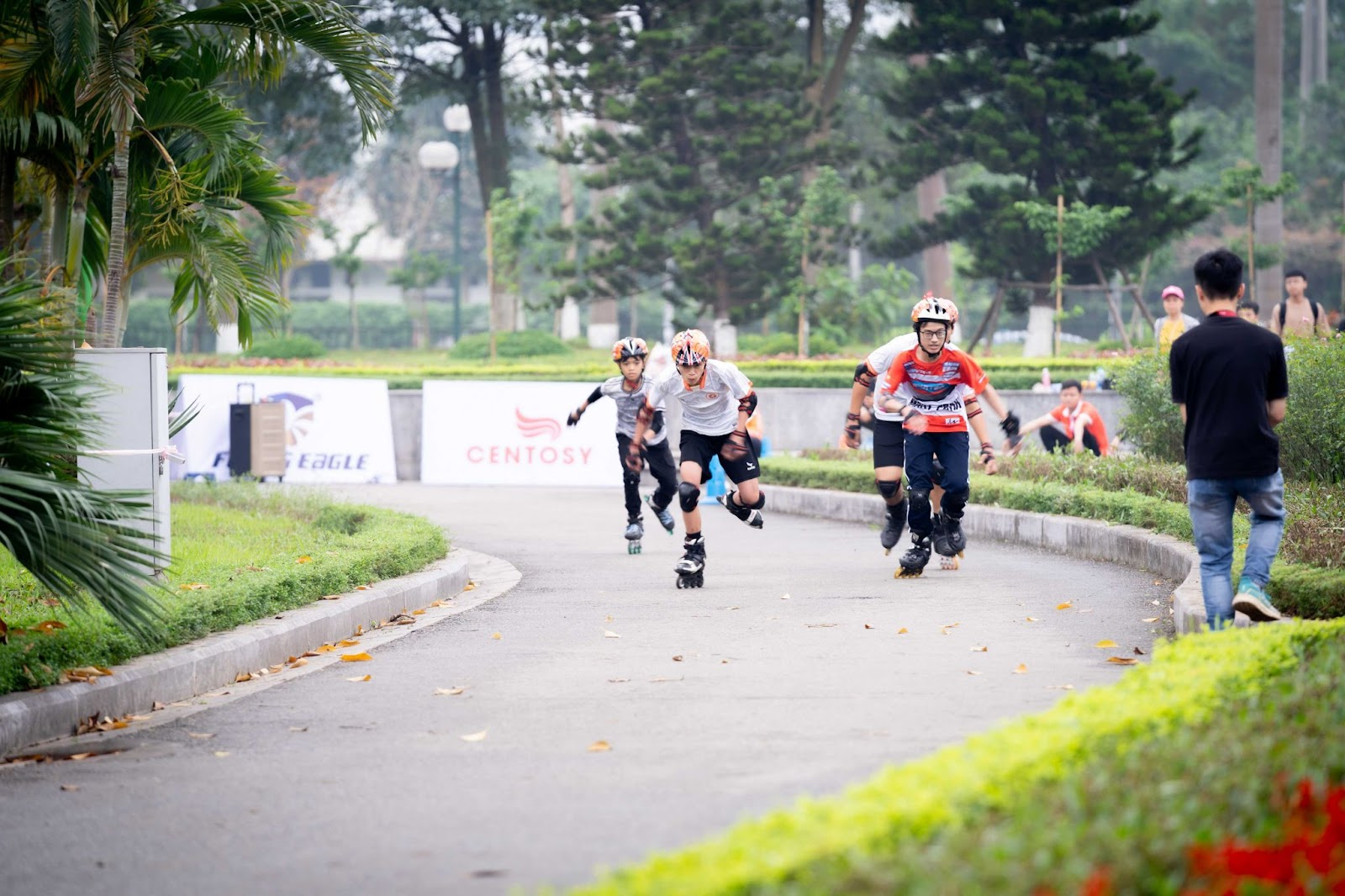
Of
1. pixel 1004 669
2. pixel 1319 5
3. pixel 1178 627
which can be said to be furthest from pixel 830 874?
pixel 1319 5

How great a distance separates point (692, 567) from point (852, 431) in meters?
1.70

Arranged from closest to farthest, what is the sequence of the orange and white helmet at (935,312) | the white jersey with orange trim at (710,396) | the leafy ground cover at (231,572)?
the leafy ground cover at (231,572)
the orange and white helmet at (935,312)
the white jersey with orange trim at (710,396)

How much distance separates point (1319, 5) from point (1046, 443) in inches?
1743

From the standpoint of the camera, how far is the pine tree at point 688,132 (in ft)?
122

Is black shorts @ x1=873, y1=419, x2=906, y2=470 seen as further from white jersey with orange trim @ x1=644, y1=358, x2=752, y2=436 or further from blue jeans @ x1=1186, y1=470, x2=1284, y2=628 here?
blue jeans @ x1=1186, y1=470, x2=1284, y2=628

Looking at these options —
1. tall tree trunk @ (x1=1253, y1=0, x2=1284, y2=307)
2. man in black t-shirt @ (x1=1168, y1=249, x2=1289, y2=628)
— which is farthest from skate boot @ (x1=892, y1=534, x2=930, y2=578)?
tall tree trunk @ (x1=1253, y1=0, x2=1284, y2=307)

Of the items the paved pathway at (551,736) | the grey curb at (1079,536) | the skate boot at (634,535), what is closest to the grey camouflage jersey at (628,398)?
the skate boot at (634,535)

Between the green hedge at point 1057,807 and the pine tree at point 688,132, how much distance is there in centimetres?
3250

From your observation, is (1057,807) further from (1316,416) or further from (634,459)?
(634,459)

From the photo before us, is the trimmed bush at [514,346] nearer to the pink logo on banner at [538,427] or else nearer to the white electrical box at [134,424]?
the pink logo on banner at [538,427]

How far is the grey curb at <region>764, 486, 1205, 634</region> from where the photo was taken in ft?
31.3

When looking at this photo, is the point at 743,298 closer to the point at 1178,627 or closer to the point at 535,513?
the point at 535,513

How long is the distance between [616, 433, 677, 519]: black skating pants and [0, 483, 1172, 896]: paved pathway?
2.91 m

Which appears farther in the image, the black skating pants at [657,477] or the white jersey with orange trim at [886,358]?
the black skating pants at [657,477]
